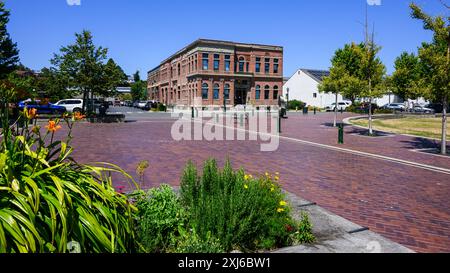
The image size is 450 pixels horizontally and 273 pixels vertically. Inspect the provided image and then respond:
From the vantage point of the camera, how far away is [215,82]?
56625 mm

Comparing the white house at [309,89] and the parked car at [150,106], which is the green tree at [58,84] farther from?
the white house at [309,89]

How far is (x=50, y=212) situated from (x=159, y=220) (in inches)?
Answer: 50.4

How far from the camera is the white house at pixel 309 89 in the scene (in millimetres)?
68625

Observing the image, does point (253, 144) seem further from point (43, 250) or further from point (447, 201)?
point (43, 250)

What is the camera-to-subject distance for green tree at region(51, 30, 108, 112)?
27.2 metres

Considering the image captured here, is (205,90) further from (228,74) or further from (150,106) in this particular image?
(150,106)

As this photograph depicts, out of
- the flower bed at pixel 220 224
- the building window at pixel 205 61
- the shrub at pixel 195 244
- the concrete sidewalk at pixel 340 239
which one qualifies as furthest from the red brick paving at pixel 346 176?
the building window at pixel 205 61

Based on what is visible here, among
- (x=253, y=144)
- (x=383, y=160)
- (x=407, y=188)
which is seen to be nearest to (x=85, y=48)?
(x=253, y=144)

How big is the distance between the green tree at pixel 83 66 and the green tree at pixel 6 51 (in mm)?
16189

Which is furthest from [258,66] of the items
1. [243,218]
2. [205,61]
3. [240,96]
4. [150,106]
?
[243,218]

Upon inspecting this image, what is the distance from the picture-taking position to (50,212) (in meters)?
2.70

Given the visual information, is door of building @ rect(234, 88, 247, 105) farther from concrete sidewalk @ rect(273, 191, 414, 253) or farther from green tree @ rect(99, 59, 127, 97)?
concrete sidewalk @ rect(273, 191, 414, 253)
